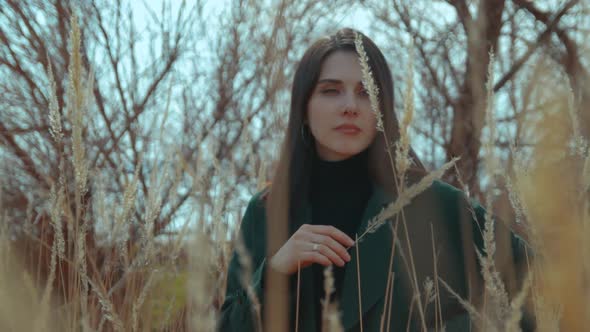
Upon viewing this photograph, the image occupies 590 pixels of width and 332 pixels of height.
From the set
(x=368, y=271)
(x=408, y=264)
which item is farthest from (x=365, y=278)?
(x=408, y=264)

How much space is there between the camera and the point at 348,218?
2.01 m

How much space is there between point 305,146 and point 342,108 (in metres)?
0.37

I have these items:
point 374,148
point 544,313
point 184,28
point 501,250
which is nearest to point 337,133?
point 374,148

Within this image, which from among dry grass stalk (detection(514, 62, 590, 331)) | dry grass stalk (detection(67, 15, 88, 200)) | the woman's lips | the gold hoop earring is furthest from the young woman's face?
dry grass stalk (detection(67, 15, 88, 200))

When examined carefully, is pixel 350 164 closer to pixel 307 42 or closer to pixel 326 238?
pixel 326 238

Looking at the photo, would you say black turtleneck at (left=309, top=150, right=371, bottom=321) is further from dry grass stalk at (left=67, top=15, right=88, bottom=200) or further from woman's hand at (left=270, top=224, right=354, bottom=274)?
dry grass stalk at (left=67, top=15, right=88, bottom=200)

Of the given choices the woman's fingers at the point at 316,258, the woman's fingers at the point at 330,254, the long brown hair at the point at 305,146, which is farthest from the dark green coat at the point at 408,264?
the woman's fingers at the point at 330,254

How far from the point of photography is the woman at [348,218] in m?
1.69

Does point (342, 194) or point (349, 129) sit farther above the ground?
point (349, 129)

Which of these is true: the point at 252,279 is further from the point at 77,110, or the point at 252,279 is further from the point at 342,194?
the point at 77,110

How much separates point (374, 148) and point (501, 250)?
557 millimetres

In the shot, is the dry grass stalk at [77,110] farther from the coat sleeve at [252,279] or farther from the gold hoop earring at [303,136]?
the gold hoop earring at [303,136]

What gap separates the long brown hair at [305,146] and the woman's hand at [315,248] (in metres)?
0.37

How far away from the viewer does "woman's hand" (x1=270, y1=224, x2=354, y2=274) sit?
3.93 feet
